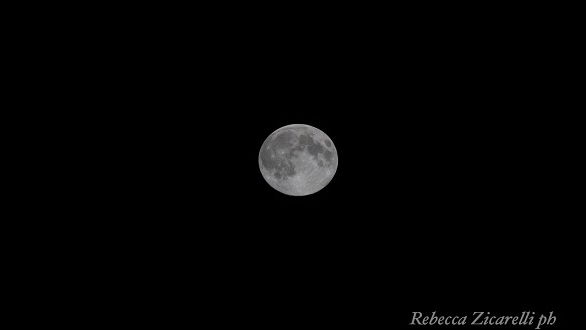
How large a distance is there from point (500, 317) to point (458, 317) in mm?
546

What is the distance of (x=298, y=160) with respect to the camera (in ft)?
19.3

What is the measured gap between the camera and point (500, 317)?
516 cm

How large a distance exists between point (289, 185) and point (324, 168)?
23.5 inches

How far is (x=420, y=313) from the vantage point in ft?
17.5

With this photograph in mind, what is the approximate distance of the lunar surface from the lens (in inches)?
232

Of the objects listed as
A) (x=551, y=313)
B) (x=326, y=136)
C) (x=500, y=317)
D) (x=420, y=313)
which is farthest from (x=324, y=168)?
(x=551, y=313)

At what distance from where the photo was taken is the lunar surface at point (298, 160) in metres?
5.89

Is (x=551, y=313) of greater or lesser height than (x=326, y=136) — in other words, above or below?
below

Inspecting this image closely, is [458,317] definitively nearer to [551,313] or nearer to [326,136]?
[551,313]

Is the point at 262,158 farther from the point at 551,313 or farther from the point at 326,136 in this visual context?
the point at 551,313

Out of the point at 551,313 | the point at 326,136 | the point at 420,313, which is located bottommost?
the point at 420,313

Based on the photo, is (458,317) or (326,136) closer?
(458,317)

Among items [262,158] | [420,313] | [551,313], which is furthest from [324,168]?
[551,313]

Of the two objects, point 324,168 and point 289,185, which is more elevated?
point 324,168
